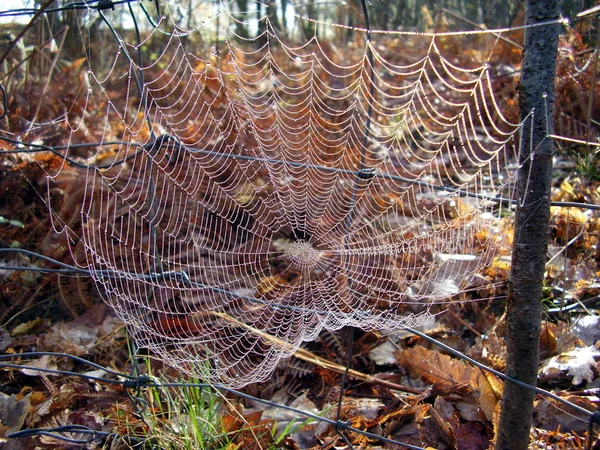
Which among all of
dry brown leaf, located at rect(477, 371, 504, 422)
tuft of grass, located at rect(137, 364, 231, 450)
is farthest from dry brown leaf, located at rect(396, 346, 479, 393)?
tuft of grass, located at rect(137, 364, 231, 450)

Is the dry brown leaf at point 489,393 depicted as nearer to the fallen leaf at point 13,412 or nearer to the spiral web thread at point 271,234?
the spiral web thread at point 271,234

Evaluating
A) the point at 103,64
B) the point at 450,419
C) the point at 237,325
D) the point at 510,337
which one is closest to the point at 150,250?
the point at 237,325

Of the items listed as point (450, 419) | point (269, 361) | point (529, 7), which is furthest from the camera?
point (269, 361)

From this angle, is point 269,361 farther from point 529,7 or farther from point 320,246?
point 529,7

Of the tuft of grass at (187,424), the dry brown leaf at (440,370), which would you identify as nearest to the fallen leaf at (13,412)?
the tuft of grass at (187,424)

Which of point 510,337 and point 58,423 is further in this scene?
point 58,423

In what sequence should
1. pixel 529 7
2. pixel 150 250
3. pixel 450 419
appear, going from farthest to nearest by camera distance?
pixel 150 250 → pixel 450 419 → pixel 529 7
